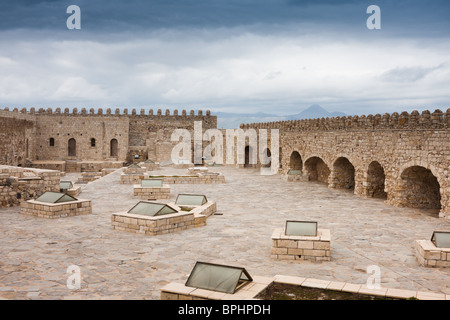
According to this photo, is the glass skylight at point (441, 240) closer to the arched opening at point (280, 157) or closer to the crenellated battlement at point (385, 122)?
the crenellated battlement at point (385, 122)

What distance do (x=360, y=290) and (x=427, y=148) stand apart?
9.84m

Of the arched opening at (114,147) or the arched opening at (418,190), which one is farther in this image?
the arched opening at (114,147)

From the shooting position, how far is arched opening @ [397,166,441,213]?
52.3ft

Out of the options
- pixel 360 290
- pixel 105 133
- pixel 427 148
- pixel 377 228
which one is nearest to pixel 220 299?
pixel 360 290

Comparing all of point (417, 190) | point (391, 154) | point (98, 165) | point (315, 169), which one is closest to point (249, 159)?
point (315, 169)

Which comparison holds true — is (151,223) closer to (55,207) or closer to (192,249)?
(192,249)

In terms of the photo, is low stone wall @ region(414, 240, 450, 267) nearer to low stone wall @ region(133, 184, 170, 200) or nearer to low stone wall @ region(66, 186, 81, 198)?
low stone wall @ region(133, 184, 170, 200)

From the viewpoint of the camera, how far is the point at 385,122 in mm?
17109

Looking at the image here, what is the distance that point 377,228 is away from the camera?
1209 centimetres

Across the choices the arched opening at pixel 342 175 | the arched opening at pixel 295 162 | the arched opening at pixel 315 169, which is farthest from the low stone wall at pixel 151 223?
the arched opening at pixel 295 162

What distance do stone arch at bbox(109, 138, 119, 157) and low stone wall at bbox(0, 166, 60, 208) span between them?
2430 centimetres

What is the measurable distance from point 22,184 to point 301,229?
10142mm

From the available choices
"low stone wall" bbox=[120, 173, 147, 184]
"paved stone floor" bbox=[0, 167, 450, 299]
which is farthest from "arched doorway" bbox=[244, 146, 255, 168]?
"paved stone floor" bbox=[0, 167, 450, 299]

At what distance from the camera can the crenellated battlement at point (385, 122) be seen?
570 inches
